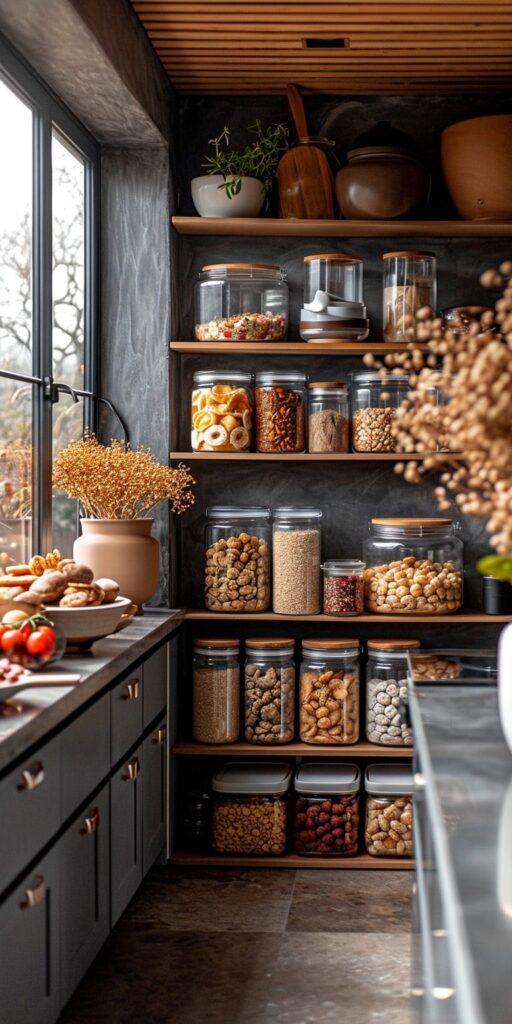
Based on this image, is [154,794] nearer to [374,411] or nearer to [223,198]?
[374,411]

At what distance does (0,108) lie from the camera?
304 centimetres

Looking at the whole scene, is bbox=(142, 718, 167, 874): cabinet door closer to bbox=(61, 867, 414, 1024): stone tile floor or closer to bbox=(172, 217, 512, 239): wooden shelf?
bbox=(61, 867, 414, 1024): stone tile floor

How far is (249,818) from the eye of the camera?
Answer: 3859 millimetres

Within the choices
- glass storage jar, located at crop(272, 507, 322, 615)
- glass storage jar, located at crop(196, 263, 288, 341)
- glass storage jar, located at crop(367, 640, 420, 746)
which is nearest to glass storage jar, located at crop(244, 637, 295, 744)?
glass storage jar, located at crop(272, 507, 322, 615)

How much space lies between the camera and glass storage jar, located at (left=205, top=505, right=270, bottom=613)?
385 centimetres

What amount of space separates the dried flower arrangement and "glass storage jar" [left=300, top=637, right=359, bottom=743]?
767 millimetres

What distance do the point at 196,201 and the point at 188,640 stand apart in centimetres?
159

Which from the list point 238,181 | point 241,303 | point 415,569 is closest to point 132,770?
point 415,569

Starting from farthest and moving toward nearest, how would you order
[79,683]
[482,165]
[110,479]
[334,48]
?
[482,165] < [334,48] < [110,479] < [79,683]

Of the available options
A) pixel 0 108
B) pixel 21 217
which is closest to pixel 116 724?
pixel 21 217

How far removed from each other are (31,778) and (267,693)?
1.81 m

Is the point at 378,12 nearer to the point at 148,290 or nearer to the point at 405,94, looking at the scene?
the point at 405,94

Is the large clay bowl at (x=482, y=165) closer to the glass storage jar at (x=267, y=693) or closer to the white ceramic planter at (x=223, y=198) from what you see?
the white ceramic planter at (x=223, y=198)

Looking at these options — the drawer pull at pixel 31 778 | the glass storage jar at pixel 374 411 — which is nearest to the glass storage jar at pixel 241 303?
the glass storage jar at pixel 374 411
